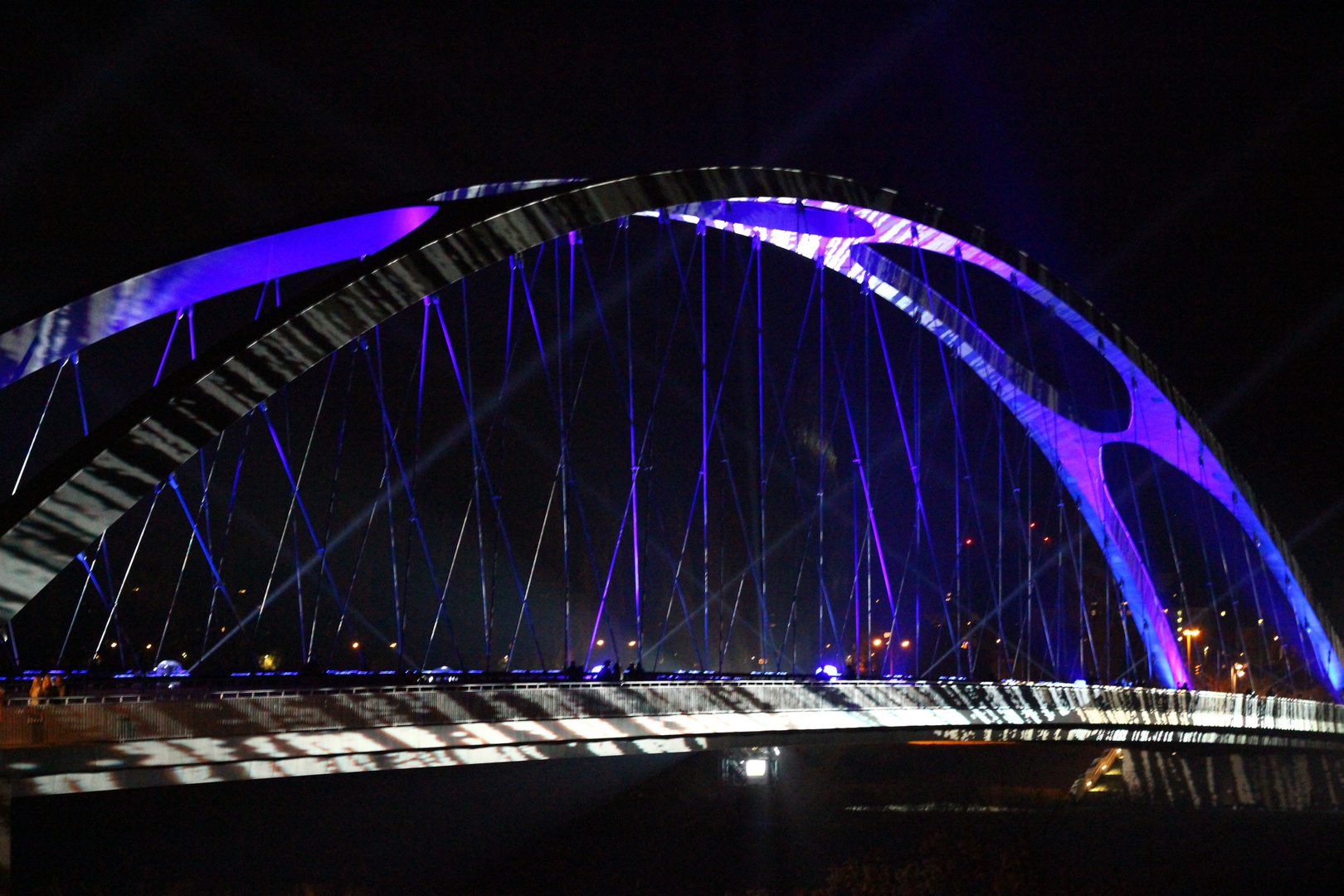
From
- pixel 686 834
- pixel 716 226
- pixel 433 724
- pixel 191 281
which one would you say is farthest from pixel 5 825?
pixel 686 834

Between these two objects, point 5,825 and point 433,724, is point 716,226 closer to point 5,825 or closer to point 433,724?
point 433,724

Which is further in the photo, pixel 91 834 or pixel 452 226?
pixel 91 834

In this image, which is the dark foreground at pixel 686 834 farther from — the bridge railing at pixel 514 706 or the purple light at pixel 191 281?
the purple light at pixel 191 281

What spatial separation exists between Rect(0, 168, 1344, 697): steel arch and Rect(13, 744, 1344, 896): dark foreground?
6995 mm

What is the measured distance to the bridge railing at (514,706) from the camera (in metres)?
11.8

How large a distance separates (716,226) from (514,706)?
14.3 meters

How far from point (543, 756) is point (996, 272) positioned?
70.0ft

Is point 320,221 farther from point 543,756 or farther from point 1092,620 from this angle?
point 1092,620

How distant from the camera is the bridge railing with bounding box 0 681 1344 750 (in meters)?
11.8

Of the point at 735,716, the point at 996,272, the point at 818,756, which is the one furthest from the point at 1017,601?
the point at 735,716

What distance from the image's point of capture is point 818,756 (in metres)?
39.0

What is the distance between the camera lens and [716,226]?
26.8 meters

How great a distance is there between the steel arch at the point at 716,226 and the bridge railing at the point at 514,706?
1.40 meters

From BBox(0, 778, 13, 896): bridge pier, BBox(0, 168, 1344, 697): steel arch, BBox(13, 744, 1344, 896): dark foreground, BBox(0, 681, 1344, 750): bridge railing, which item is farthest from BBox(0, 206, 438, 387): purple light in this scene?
BBox(13, 744, 1344, 896): dark foreground
